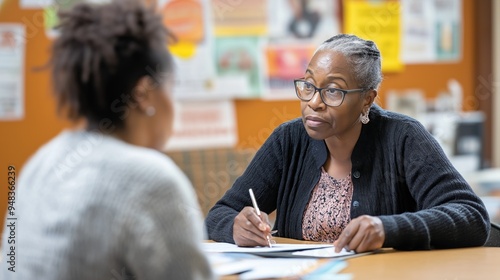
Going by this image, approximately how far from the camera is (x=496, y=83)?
16.2 ft

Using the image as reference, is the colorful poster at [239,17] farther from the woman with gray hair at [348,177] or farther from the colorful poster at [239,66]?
the woman with gray hair at [348,177]

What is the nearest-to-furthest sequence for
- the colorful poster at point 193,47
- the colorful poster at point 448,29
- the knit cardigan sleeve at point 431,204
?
1. the knit cardigan sleeve at point 431,204
2. the colorful poster at point 193,47
3. the colorful poster at point 448,29

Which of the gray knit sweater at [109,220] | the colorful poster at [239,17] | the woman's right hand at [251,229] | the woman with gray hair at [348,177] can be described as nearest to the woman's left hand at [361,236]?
the woman with gray hair at [348,177]

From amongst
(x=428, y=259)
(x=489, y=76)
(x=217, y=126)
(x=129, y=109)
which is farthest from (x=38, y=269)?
(x=489, y=76)

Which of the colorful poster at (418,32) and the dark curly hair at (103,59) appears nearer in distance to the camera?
the dark curly hair at (103,59)

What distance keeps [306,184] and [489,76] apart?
301 centimetres

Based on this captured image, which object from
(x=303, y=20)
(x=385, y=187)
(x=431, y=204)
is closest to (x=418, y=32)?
(x=303, y=20)

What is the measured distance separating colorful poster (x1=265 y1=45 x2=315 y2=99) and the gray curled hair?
1.95 meters

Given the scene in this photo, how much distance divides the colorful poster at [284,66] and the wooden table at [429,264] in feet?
7.60

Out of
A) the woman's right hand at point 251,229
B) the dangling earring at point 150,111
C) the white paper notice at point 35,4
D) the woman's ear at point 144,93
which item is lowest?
the woman's right hand at point 251,229

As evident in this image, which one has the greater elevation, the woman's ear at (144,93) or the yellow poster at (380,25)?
the yellow poster at (380,25)

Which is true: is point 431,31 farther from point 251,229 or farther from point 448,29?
point 251,229

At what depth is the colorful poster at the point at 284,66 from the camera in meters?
4.14

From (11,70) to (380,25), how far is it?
2104 mm
